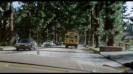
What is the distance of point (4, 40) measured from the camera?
8031 cm

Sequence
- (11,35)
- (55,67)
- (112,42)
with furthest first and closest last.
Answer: (11,35) → (112,42) → (55,67)

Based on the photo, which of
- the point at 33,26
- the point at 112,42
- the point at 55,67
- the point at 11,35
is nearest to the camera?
the point at 55,67

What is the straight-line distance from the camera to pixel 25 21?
10681cm

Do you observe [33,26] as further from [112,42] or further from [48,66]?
[48,66]

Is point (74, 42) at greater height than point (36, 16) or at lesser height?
lesser

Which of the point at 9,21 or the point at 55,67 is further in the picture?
the point at 9,21

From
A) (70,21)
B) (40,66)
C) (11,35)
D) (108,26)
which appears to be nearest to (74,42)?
(11,35)

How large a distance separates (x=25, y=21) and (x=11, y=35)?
29297 mm

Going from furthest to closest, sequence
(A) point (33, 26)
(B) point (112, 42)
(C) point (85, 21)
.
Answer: (A) point (33, 26), (C) point (85, 21), (B) point (112, 42)

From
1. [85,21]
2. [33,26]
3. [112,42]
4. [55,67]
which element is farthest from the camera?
[33,26]

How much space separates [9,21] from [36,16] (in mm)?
21281

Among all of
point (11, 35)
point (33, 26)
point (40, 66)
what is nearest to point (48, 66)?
point (40, 66)

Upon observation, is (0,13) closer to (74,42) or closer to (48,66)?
(74,42)

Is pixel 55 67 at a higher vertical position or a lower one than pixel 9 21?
lower
